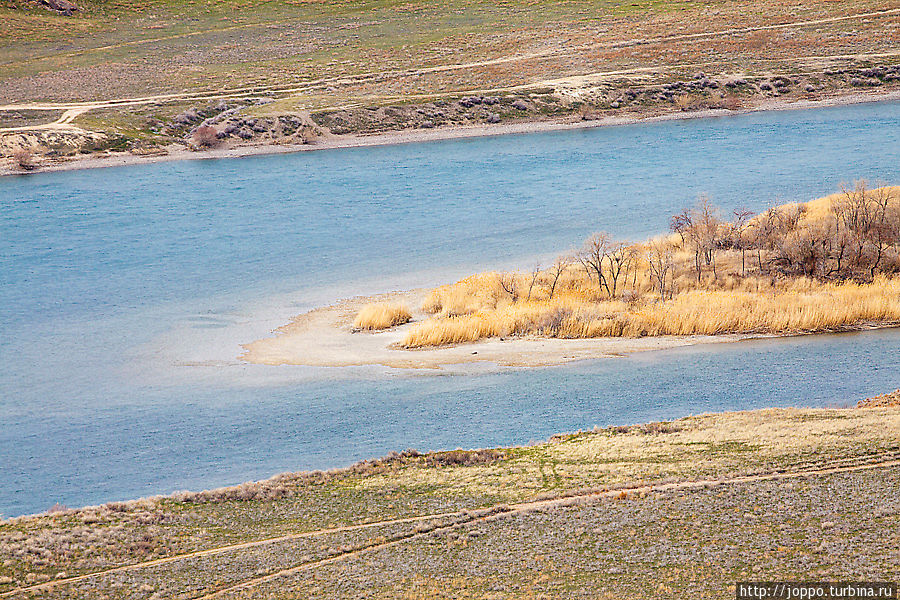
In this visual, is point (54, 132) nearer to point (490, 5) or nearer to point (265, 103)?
point (265, 103)

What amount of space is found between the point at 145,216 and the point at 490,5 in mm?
66135

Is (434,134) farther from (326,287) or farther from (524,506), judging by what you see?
(524,506)

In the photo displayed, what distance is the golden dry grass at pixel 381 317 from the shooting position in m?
33.6

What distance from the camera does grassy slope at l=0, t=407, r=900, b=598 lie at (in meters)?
15.0

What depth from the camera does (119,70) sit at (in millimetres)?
82188

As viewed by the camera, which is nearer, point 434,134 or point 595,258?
point 595,258

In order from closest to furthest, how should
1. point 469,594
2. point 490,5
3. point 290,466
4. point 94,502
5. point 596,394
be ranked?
point 469,594
point 94,502
point 290,466
point 596,394
point 490,5

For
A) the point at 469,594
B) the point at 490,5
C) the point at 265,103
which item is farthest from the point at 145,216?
the point at 490,5

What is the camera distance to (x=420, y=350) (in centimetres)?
3147

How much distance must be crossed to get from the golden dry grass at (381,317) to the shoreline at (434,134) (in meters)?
34.1

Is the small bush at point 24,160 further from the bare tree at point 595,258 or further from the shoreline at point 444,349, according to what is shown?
the bare tree at point 595,258

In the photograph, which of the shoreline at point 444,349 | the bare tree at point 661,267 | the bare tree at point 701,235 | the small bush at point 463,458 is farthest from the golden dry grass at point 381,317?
the small bush at point 463,458

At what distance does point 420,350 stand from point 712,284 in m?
11.3

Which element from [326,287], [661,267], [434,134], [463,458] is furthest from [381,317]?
[434,134]
